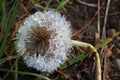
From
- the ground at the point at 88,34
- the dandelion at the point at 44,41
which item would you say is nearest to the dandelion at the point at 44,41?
the dandelion at the point at 44,41

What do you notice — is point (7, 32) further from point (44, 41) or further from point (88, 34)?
point (88, 34)

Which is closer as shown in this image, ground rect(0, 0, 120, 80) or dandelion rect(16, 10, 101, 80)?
dandelion rect(16, 10, 101, 80)

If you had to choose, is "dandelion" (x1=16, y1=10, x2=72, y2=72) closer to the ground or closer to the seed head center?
the seed head center

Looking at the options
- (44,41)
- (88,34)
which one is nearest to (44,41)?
(44,41)

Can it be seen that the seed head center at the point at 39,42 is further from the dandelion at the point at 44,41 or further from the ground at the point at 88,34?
the ground at the point at 88,34

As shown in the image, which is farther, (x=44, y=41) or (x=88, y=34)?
(x=88, y=34)

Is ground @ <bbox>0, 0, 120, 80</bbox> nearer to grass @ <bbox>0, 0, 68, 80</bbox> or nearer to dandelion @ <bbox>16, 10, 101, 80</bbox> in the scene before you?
grass @ <bbox>0, 0, 68, 80</bbox>

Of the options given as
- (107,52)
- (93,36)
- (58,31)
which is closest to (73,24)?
(93,36)

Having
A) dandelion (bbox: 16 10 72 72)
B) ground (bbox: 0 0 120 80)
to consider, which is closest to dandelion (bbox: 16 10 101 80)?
dandelion (bbox: 16 10 72 72)
